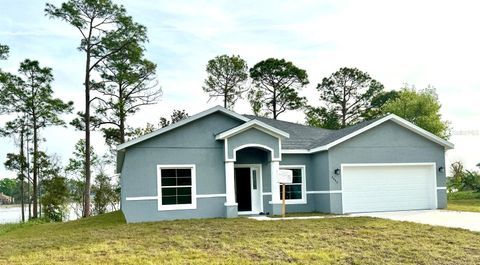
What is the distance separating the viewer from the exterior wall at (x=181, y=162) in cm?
1583

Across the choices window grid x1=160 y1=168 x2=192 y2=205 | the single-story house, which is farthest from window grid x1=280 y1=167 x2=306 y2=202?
the single-story house

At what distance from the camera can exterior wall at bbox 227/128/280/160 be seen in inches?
658

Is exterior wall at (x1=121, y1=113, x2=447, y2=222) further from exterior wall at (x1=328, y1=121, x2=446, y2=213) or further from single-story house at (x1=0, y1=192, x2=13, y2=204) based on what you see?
single-story house at (x1=0, y1=192, x2=13, y2=204)

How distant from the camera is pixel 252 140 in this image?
17.0 metres

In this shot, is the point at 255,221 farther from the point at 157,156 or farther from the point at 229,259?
the point at 229,259

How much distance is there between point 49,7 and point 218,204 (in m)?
15.2

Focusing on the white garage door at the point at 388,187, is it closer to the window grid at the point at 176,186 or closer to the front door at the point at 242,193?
the front door at the point at 242,193

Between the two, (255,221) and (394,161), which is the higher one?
(394,161)

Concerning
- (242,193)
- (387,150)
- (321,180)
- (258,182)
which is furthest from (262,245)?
(387,150)

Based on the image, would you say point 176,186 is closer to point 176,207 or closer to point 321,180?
point 176,207

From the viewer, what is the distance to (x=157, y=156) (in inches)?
638

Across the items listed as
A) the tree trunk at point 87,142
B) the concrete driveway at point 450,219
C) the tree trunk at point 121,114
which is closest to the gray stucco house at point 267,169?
the concrete driveway at point 450,219

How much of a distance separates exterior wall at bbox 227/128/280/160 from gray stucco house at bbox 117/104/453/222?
0.04m

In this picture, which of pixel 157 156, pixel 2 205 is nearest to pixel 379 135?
pixel 157 156
